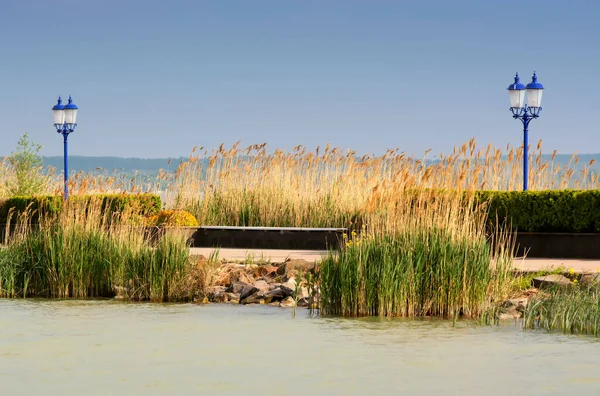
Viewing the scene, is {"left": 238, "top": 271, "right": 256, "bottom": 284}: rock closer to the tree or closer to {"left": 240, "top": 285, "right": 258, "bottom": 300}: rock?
{"left": 240, "top": 285, "right": 258, "bottom": 300}: rock

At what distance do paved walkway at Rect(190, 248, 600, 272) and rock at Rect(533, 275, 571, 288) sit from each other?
0.37m

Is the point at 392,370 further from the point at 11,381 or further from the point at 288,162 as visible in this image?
the point at 288,162

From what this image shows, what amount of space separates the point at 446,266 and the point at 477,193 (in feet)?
18.5

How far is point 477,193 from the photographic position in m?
15.1

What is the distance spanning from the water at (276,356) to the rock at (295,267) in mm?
1787

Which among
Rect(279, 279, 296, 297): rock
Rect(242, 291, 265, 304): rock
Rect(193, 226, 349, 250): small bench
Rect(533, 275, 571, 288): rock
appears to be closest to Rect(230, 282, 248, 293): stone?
Rect(242, 291, 265, 304): rock

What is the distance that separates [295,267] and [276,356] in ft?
13.7

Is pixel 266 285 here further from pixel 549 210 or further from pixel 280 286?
pixel 549 210

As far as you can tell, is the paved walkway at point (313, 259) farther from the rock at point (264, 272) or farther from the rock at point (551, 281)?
the rock at point (264, 272)

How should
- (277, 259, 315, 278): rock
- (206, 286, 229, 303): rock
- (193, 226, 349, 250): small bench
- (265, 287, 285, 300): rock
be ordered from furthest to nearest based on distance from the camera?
A: (193, 226, 349, 250): small bench
(277, 259, 315, 278): rock
(206, 286, 229, 303): rock
(265, 287, 285, 300): rock

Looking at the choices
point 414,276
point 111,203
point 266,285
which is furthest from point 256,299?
point 111,203

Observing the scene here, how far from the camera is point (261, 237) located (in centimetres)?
1652

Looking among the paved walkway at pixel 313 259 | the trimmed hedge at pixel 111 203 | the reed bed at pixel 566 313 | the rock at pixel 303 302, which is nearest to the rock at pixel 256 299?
the rock at pixel 303 302

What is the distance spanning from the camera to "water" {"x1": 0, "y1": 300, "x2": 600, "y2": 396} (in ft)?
22.9
